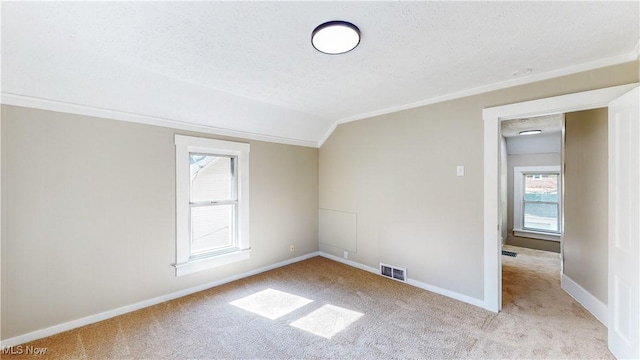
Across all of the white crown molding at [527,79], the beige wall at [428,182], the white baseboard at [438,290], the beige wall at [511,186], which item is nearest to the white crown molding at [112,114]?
the beige wall at [428,182]

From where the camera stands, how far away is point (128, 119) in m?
2.78

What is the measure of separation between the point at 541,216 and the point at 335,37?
6220mm

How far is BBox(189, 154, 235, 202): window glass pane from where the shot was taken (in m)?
3.40

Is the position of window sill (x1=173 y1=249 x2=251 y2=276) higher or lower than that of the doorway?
lower

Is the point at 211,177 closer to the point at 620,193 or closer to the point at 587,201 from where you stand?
the point at 620,193

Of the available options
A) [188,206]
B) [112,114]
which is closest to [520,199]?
[188,206]

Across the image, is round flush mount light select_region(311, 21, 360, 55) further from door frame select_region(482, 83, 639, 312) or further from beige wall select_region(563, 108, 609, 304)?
beige wall select_region(563, 108, 609, 304)

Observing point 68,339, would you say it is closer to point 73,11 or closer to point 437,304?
point 73,11

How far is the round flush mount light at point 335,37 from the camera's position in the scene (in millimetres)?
1676

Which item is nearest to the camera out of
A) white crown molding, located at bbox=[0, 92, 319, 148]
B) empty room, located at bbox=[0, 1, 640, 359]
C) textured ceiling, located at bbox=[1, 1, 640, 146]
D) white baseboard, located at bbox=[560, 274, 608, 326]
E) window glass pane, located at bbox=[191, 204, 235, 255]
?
textured ceiling, located at bbox=[1, 1, 640, 146]

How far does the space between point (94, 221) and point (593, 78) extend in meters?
4.78

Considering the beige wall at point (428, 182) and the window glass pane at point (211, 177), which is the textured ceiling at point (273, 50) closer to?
the beige wall at point (428, 182)
